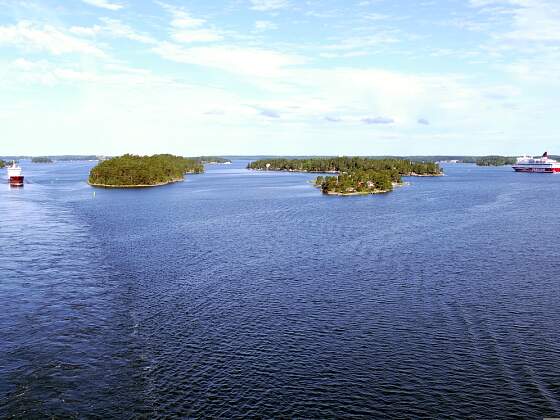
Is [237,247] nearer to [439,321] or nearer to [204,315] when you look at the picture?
[204,315]

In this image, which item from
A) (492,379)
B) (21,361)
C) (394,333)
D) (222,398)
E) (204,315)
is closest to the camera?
(222,398)

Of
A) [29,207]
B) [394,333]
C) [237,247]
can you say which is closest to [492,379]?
[394,333]

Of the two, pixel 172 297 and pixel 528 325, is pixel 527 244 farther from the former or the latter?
pixel 172 297

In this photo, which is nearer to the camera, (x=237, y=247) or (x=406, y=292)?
(x=406, y=292)

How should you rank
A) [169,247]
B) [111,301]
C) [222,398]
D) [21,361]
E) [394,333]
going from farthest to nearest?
[169,247] → [111,301] → [394,333] → [21,361] → [222,398]

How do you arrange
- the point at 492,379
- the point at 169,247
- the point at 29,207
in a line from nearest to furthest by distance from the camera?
the point at 492,379 < the point at 169,247 < the point at 29,207

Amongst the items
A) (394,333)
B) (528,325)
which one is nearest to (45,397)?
(394,333)
